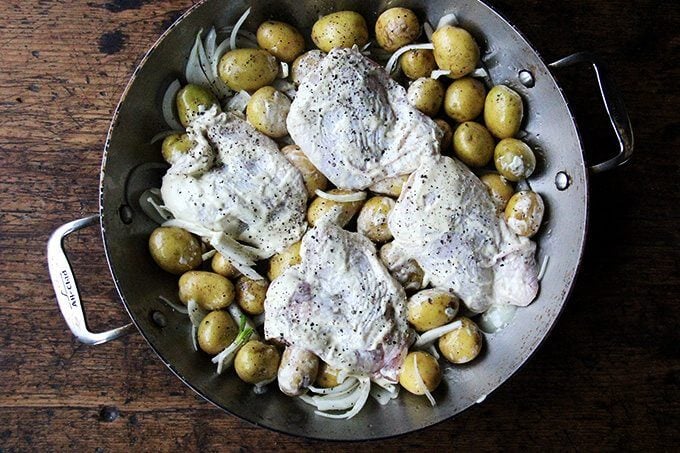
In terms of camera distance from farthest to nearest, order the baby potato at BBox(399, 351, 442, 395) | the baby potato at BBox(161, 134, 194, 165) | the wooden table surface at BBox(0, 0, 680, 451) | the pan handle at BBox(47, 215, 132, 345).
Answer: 1. the wooden table surface at BBox(0, 0, 680, 451)
2. the baby potato at BBox(161, 134, 194, 165)
3. the baby potato at BBox(399, 351, 442, 395)
4. the pan handle at BBox(47, 215, 132, 345)

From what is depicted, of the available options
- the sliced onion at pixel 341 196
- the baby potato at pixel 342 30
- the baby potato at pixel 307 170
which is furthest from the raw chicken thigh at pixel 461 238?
the baby potato at pixel 342 30

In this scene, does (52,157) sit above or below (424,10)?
below

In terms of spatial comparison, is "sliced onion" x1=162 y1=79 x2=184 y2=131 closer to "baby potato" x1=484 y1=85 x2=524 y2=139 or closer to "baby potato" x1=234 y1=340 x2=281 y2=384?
"baby potato" x1=234 y1=340 x2=281 y2=384

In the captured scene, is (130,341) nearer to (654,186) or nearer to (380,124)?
(380,124)

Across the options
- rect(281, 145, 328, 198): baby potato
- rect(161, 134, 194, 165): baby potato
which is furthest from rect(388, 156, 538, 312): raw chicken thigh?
rect(161, 134, 194, 165): baby potato

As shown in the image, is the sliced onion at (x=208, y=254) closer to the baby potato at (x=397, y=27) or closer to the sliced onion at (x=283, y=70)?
the sliced onion at (x=283, y=70)

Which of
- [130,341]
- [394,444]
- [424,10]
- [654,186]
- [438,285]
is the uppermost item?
[424,10]

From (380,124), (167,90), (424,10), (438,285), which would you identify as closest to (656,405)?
(438,285)

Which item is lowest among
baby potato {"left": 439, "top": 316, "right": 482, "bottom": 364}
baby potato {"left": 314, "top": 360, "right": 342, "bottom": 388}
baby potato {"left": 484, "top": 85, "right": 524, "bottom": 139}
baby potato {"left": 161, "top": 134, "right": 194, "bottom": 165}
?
baby potato {"left": 314, "top": 360, "right": 342, "bottom": 388}
